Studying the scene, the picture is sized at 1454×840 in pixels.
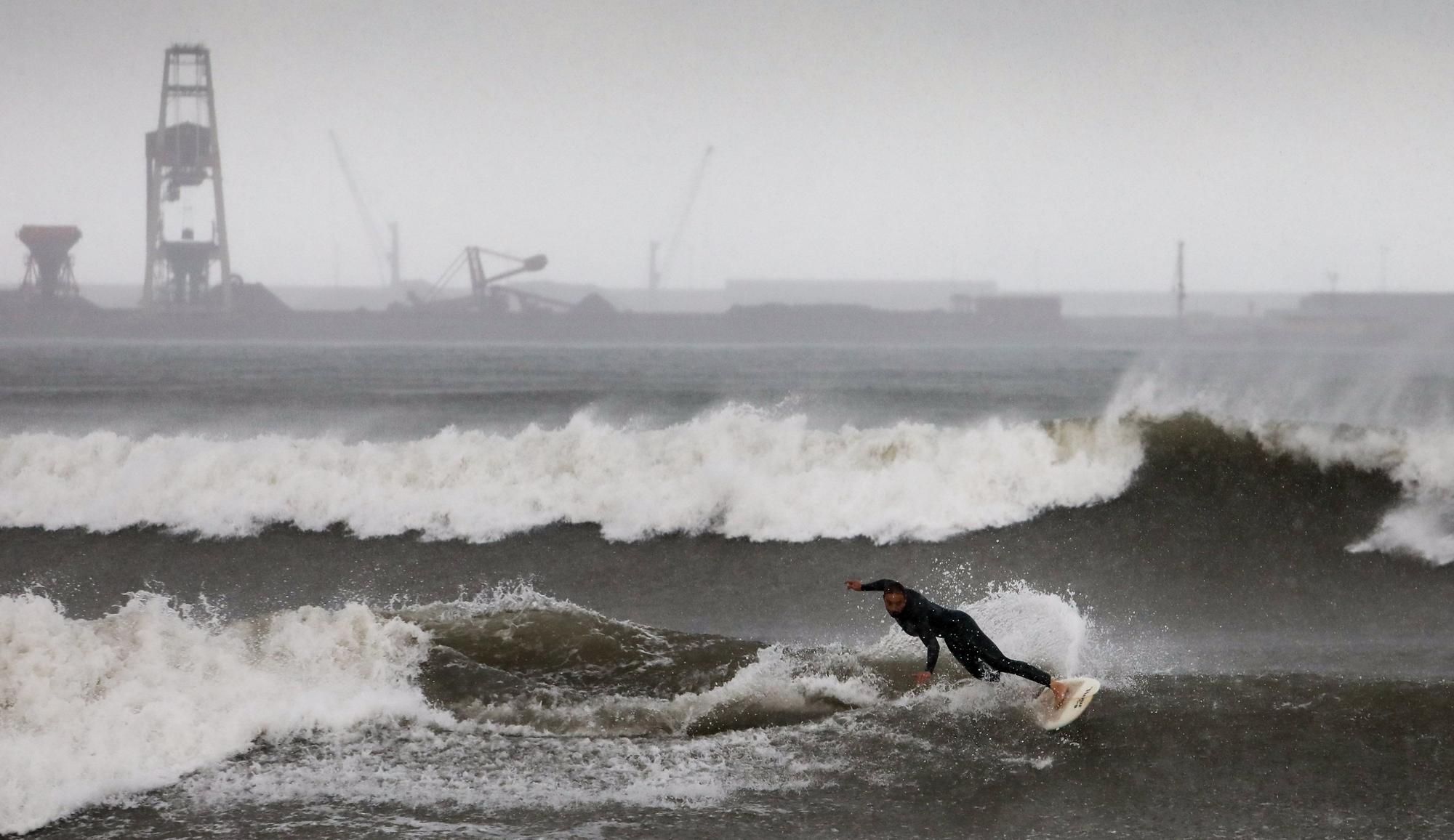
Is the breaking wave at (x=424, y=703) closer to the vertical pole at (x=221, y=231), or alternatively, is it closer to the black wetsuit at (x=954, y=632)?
the black wetsuit at (x=954, y=632)

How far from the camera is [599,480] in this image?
15.0 meters

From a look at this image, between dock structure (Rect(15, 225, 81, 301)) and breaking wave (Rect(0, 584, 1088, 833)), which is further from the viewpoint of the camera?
dock structure (Rect(15, 225, 81, 301))

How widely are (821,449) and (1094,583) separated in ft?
14.8

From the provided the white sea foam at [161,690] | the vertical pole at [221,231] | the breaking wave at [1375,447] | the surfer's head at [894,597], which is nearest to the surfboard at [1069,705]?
the surfer's head at [894,597]

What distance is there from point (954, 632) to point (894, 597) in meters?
0.54

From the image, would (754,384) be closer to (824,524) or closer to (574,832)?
(824,524)

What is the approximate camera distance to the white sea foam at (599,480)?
45.8ft

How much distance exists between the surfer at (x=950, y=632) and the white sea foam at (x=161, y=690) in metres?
3.11

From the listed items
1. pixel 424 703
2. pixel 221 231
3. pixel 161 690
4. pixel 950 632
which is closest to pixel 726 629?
pixel 950 632

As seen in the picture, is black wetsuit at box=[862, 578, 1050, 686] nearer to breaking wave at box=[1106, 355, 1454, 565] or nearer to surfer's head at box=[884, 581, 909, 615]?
surfer's head at box=[884, 581, 909, 615]

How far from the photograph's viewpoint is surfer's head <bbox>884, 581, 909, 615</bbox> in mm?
7699

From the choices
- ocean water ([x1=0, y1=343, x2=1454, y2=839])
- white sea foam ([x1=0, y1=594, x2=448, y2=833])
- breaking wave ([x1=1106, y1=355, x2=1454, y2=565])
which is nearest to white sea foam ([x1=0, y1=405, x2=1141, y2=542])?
ocean water ([x1=0, y1=343, x2=1454, y2=839])

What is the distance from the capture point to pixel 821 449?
1548 centimetres

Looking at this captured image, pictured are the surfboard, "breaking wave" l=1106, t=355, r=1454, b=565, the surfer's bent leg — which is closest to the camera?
the surfboard
